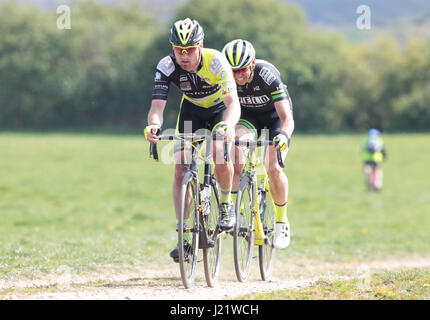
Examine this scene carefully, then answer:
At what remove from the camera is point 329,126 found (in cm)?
7481

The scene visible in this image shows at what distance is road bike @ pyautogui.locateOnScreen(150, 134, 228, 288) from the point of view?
6.55 metres

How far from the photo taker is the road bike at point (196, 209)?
655 centimetres

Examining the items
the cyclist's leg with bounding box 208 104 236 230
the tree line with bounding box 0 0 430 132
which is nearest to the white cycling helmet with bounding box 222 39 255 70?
the cyclist's leg with bounding box 208 104 236 230

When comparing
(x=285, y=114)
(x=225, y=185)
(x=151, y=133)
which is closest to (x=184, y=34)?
(x=151, y=133)

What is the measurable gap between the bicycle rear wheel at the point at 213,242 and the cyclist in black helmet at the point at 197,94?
0.11 m

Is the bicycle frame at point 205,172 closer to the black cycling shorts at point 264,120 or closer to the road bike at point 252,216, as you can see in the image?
the road bike at point 252,216

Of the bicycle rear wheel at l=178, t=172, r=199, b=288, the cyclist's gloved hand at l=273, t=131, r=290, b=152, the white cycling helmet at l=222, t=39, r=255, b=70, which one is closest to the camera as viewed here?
the bicycle rear wheel at l=178, t=172, r=199, b=288

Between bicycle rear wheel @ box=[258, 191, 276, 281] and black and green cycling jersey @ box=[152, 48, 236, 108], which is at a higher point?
black and green cycling jersey @ box=[152, 48, 236, 108]

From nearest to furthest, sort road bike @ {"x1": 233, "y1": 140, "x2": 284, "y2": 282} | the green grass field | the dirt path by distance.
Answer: the dirt path → road bike @ {"x1": 233, "y1": 140, "x2": 284, "y2": 282} → the green grass field

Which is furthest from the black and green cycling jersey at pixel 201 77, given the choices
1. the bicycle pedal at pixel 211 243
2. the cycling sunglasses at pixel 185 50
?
the bicycle pedal at pixel 211 243

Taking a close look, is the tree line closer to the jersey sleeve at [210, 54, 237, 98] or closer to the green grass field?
the green grass field

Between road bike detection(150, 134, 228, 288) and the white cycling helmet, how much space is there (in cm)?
106

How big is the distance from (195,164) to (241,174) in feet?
3.99

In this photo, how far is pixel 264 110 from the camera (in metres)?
8.12
